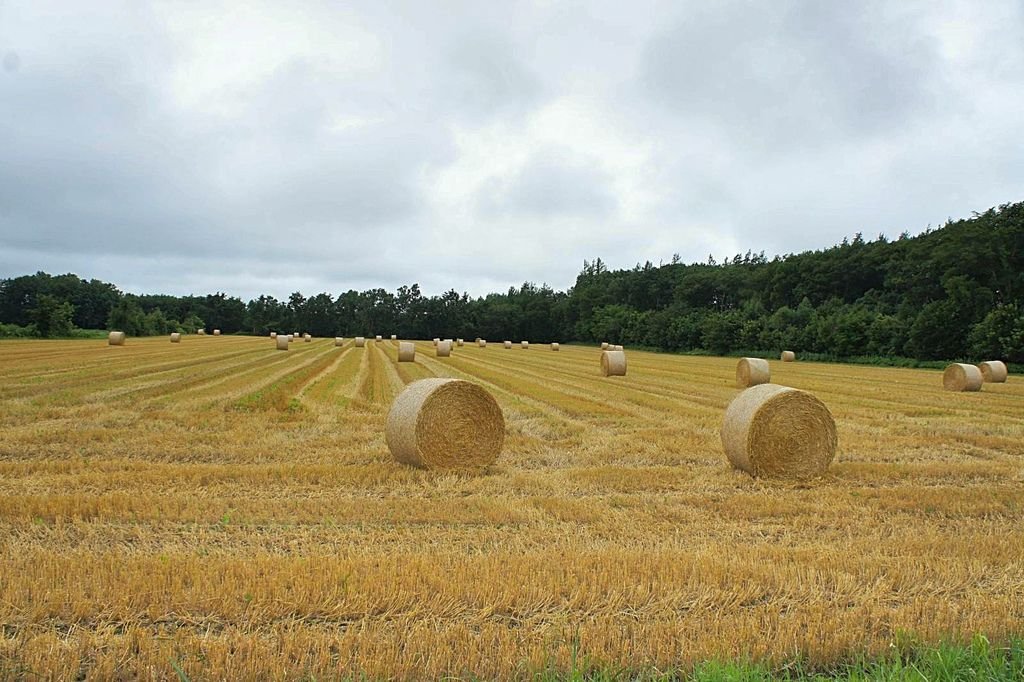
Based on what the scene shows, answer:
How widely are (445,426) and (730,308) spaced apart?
89374 millimetres

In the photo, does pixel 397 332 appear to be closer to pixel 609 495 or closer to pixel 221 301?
pixel 221 301

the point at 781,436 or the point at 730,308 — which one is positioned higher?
the point at 730,308

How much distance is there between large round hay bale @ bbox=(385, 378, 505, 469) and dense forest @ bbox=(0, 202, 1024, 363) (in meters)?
39.6

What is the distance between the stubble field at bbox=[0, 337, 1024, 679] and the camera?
13.0 ft

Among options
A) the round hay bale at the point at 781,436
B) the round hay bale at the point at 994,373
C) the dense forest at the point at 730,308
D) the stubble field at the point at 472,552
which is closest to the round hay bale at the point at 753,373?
the round hay bale at the point at 994,373

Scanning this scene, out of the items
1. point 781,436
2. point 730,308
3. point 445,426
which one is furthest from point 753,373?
point 730,308

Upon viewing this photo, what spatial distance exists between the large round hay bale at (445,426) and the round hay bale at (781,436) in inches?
138

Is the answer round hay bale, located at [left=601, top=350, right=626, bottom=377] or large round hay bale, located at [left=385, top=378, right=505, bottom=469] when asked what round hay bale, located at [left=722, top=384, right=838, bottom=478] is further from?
round hay bale, located at [left=601, top=350, right=626, bottom=377]

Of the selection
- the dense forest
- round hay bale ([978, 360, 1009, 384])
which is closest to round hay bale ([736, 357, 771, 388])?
round hay bale ([978, 360, 1009, 384])

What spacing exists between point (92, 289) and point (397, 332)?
48.8 meters

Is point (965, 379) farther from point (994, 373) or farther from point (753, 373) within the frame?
point (753, 373)

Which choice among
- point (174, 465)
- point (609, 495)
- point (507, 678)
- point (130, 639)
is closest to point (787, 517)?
point (609, 495)

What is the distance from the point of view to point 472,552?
5.82m

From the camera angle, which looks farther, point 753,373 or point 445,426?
point 753,373
